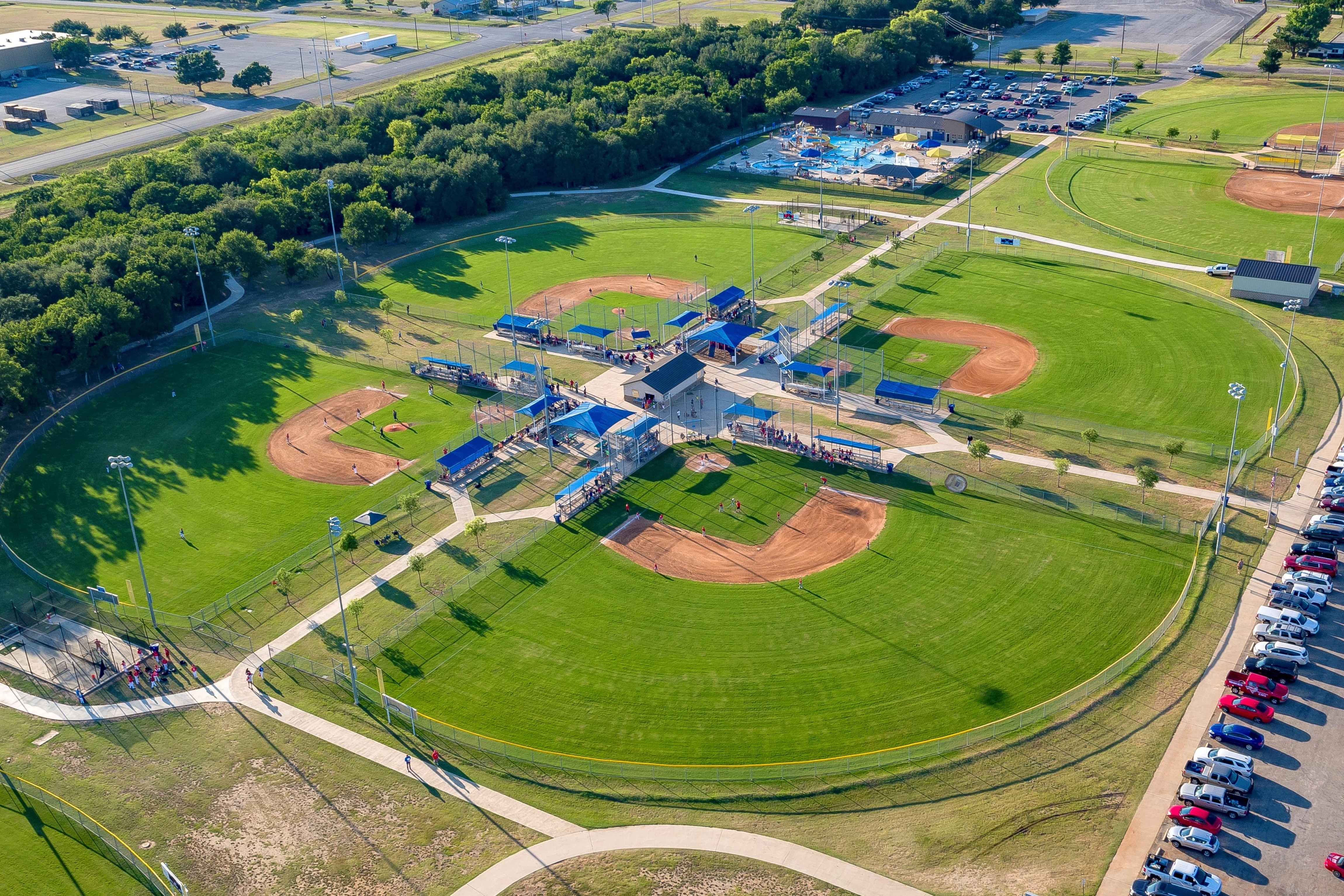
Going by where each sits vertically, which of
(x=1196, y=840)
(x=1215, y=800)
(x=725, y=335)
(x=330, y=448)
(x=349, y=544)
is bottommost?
(x=1196, y=840)

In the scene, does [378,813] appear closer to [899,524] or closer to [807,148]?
[899,524]

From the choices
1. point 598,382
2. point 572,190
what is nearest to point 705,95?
point 572,190

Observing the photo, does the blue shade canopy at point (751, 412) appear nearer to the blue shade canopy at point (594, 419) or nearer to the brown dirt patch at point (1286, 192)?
the blue shade canopy at point (594, 419)

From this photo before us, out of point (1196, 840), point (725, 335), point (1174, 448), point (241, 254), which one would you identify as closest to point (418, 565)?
point (725, 335)

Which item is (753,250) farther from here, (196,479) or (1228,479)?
(196,479)

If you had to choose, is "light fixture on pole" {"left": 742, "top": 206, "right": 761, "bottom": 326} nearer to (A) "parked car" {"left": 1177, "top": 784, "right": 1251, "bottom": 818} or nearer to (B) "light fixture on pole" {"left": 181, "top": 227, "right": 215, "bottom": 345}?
(B) "light fixture on pole" {"left": 181, "top": 227, "right": 215, "bottom": 345}
